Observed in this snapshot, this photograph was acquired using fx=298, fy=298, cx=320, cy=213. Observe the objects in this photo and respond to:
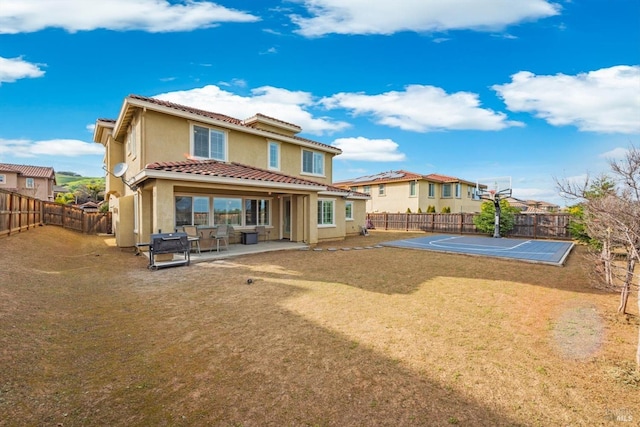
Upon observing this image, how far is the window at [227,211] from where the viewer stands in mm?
14675

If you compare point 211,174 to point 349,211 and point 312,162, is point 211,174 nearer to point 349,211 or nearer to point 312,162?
point 312,162

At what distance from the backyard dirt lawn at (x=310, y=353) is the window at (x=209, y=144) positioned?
7.89 metres

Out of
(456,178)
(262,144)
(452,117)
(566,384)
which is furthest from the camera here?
(456,178)

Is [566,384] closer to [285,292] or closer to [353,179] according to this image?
[285,292]

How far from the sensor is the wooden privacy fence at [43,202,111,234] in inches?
885

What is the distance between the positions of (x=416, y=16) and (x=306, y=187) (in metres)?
8.34

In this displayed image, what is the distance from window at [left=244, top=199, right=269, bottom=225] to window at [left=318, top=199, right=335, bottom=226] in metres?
3.42

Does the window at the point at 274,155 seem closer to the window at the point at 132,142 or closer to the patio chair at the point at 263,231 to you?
the patio chair at the point at 263,231

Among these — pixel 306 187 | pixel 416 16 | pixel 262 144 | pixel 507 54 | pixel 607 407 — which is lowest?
pixel 607 407

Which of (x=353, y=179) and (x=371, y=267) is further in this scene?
(x=353, y=179)

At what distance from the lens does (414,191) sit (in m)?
32.5

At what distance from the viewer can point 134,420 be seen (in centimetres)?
288

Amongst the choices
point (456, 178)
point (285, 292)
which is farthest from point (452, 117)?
point (285, 292)

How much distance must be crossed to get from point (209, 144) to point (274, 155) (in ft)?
13.2
